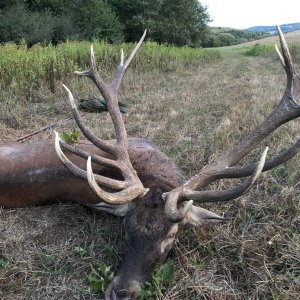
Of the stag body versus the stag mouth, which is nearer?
the stag mouth

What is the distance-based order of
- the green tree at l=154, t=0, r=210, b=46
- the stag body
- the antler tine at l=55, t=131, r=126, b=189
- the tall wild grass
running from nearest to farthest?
the antler tine at l=55, t=131, r=126, b=189 → the stag body → the tall wild grass → the green tree at l=154, t=0, r=210, b=46

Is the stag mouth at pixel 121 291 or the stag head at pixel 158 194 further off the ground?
the stag head at pixel 158 194

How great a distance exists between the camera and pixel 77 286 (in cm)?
268

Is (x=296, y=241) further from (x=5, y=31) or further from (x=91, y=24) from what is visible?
(x=91, y=24)

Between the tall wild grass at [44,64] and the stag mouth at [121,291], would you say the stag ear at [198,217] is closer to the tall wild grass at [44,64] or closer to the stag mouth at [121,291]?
the stag mouth at [121,291]

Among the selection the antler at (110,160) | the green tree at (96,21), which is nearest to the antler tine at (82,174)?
the antler at (110,160)

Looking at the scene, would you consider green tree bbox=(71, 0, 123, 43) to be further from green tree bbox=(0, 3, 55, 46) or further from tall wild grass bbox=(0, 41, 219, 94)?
tall wild grass bbox=(0, 41, 219, 94)

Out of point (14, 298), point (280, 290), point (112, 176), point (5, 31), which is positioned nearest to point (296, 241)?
point (280, 290)

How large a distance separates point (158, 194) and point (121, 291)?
2.22ft

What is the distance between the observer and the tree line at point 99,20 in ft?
65.2

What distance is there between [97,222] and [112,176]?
389mm

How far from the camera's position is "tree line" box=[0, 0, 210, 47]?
782 inches

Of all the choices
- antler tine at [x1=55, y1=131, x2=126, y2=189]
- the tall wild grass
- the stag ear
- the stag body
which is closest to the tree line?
the tall wild grass

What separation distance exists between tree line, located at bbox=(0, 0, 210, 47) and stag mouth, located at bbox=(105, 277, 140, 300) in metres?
17.2
